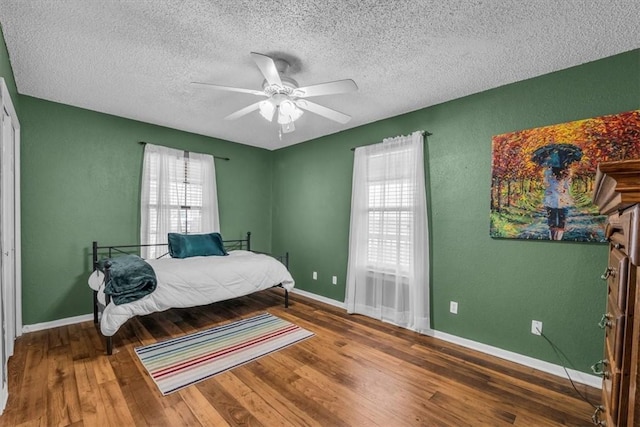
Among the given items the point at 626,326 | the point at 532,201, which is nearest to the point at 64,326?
the point at 626,326

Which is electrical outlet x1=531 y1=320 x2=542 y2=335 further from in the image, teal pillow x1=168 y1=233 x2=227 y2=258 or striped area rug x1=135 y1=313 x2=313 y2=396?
teal pillow x1=168 y1=233 x2=227 y2=258

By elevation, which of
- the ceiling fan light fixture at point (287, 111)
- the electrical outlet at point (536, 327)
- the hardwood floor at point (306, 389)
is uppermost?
the ceiling fan light fixture at point (287, 111)

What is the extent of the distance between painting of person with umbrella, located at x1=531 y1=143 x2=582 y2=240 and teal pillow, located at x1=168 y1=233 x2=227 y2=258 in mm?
3659

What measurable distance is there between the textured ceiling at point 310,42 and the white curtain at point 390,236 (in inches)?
27.4

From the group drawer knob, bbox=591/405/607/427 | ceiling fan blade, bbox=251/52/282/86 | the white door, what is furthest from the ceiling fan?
drawer knob, bbox=591/405/607/427

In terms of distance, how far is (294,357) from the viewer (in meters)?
2.48

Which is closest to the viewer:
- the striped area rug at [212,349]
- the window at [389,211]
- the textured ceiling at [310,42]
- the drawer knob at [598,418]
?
the drawer knob at [598,418]

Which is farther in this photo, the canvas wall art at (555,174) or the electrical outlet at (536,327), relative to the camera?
the electrical outlet at (536,327)

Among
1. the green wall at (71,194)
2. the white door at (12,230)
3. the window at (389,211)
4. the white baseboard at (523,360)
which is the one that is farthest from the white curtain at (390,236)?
the white door at (12,230)

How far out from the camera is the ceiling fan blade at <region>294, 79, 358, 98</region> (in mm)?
1983

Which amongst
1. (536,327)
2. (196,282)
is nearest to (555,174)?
(536,327)

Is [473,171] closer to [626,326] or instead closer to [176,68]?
[626,326]

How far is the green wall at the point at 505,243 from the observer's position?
2141 millimetres

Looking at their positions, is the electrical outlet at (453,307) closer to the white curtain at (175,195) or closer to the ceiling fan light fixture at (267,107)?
the ceiling fan light fixture at (267,107)
